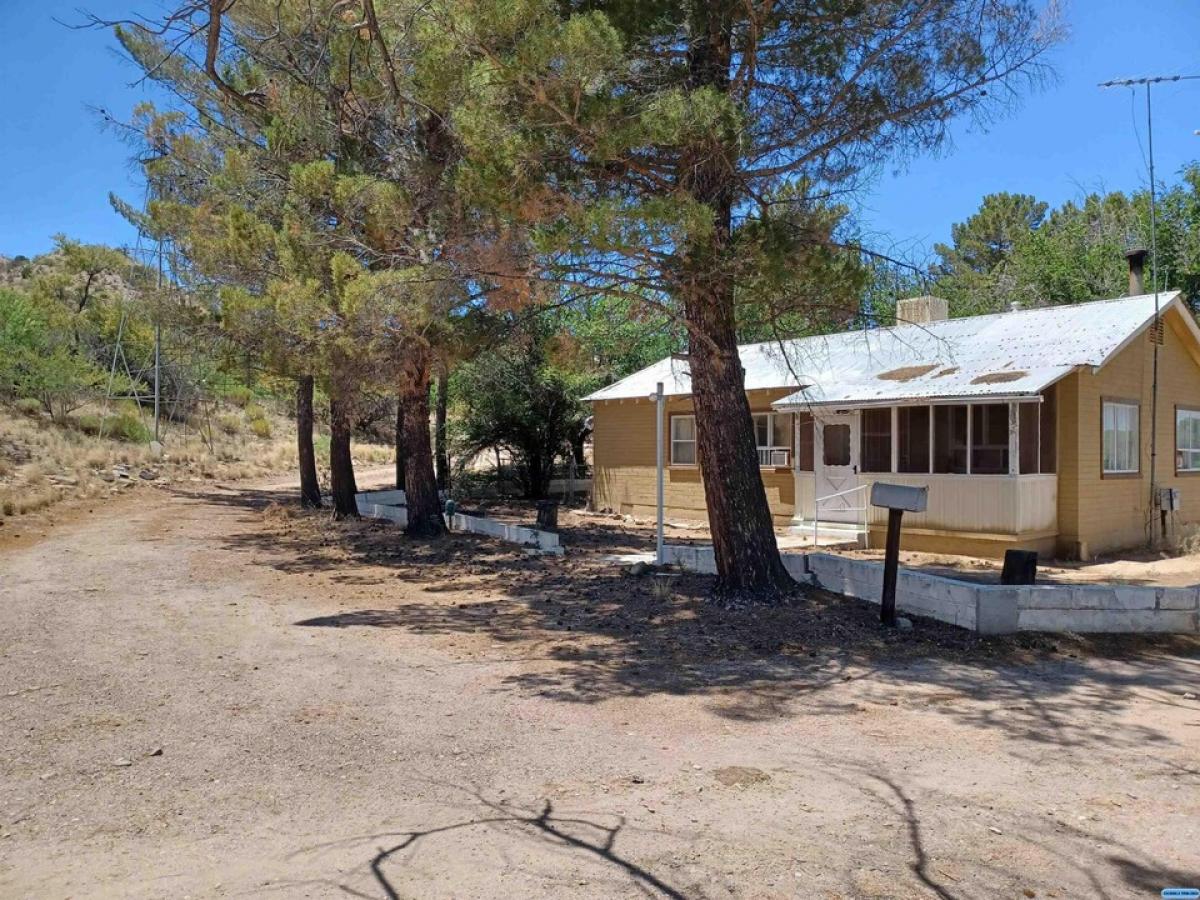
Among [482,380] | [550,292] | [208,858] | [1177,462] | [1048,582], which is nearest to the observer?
[208,858]

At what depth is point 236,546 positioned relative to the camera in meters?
14.6

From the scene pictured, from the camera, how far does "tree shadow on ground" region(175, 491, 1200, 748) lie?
618 cm

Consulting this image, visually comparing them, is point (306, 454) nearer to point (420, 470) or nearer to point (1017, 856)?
point (420, 470)

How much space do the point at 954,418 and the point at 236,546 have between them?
38.6ft

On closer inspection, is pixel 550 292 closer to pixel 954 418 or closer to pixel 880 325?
pixel 880 325

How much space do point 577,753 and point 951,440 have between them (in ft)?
36.9

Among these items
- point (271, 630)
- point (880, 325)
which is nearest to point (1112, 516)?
point (880, 325)

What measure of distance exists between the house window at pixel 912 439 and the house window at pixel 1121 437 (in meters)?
2.76

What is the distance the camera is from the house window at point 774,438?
17625 millimetres

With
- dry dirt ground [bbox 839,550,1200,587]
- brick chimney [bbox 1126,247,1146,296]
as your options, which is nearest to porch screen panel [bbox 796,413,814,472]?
dry dirt ground [bbox 839,550,1200,587]

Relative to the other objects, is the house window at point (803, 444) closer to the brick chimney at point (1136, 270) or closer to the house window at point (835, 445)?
the house window at point (835, 445)

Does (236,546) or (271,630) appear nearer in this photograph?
(271,630)

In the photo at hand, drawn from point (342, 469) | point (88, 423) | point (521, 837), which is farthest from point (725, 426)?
point (88, 423)

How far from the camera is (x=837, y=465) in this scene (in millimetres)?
16203
